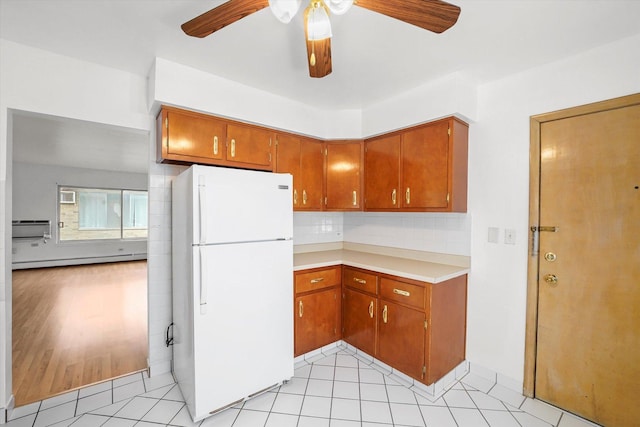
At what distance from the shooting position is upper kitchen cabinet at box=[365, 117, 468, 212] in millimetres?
2197

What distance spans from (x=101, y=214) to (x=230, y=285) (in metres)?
7.48

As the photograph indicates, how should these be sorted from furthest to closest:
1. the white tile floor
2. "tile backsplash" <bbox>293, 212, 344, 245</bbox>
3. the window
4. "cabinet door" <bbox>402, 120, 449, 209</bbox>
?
the window → "tile backsplash" <bbox>293, 212, 344, 245</bbox> → "cabinet door" <bbox>402, 120, 449, 209</bbox> → the white tile floor

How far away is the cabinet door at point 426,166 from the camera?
2215 millimetres

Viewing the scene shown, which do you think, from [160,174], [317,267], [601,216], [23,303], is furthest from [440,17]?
[23,303]

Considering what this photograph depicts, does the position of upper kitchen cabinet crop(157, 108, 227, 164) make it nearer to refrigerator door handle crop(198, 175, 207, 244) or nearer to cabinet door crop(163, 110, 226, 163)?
cabinet door crop(163, 110, 226, 163)

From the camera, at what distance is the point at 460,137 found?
2.25 m

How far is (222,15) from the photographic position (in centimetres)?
111

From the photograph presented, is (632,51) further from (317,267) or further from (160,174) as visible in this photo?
(160,174)

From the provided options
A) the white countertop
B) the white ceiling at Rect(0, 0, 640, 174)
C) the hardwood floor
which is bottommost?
the hardwood floor

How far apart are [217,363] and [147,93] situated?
2.07 metres

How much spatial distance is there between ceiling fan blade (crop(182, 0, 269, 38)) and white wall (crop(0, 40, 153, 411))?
1.31 meters

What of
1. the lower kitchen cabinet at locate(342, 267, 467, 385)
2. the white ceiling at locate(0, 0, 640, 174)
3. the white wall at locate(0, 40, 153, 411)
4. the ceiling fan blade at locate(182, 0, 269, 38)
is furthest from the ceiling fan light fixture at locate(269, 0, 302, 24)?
the lower kitchen cabinet at locate(342, 267, 467, 385)

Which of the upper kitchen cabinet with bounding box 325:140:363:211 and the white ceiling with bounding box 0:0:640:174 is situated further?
the upper kitchen cabinet with bounding box 325:140:363:211

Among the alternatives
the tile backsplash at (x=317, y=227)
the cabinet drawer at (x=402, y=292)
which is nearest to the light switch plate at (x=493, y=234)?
the cabinet drawer at (x=402, y=292)
